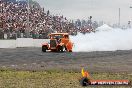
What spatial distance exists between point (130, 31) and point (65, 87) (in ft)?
114

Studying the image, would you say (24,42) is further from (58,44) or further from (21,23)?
(58,44)

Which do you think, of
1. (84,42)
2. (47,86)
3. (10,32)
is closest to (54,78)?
(47,86)

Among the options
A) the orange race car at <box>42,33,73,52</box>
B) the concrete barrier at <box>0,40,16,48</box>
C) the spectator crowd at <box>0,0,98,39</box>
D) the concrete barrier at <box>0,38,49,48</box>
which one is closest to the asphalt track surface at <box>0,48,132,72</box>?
the orange race car at <box>42,33,73,52</box>

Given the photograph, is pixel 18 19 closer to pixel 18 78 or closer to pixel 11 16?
pixel 11 16

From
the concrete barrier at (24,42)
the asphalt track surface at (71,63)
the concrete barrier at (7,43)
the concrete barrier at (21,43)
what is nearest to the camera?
the asphalt track surface at (71,63)

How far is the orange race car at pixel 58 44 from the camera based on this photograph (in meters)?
35.6

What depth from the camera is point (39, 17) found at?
70.2 metres

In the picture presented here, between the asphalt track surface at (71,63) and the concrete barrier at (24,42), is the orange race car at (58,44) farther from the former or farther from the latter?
the concrete barrier at (24,42)

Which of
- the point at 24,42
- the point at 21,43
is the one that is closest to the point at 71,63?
the point at 21,43

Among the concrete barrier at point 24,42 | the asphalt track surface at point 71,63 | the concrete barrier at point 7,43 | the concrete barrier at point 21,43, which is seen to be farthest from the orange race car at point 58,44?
the concrete barrier at point 24,42

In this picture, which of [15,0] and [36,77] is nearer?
[36,77]

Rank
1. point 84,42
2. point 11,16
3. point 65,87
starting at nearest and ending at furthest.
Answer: point 65,87, point 84,42, point 11,16

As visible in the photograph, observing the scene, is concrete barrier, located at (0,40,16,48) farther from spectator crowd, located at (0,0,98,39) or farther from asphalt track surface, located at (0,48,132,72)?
asphalt track surface, located at (0,48,132,72)

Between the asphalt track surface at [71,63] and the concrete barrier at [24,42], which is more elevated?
the concrete barrier at [24,42]
